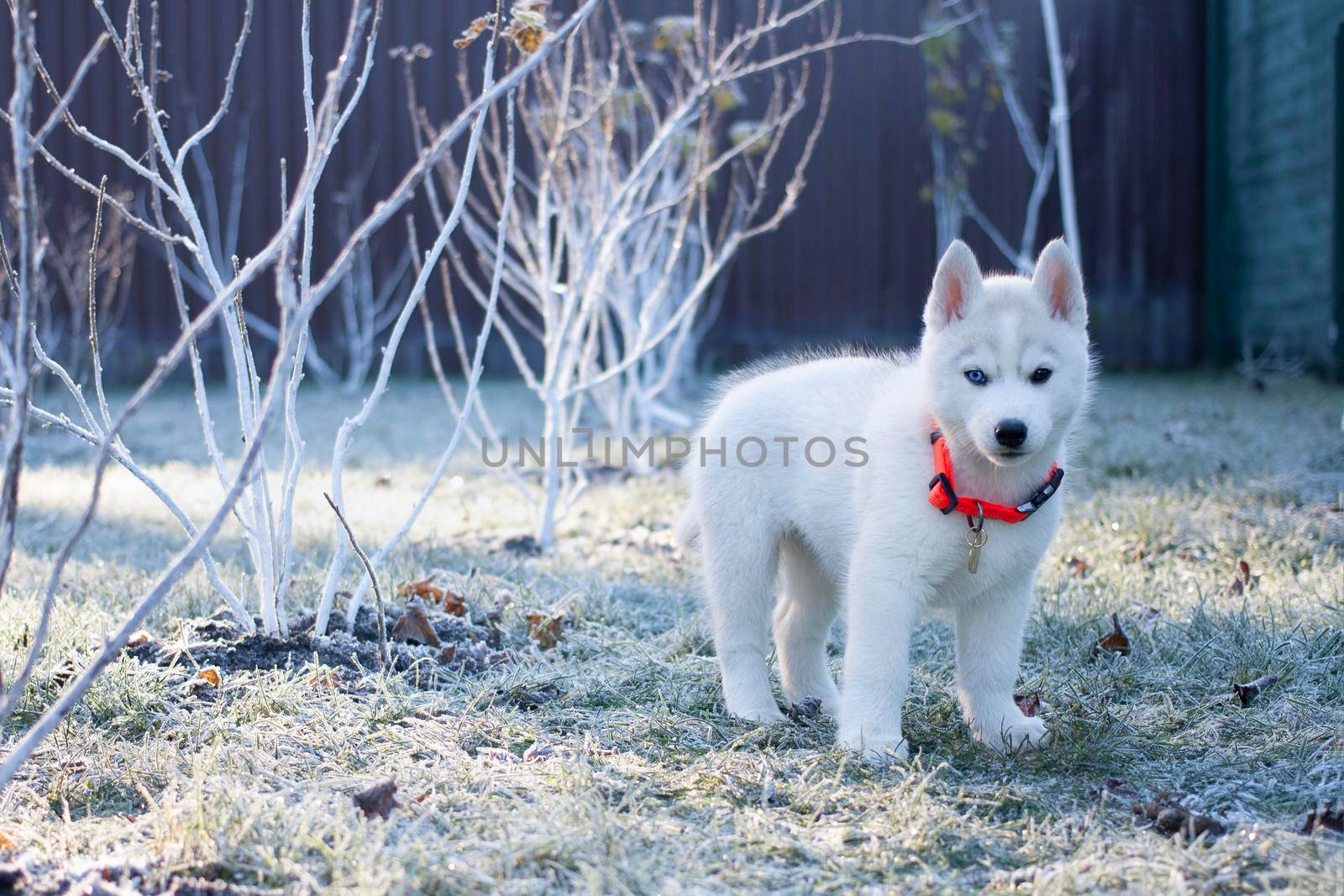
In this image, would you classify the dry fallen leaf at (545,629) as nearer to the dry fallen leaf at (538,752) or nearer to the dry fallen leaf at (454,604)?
the dry fallen leaf at (454,604)

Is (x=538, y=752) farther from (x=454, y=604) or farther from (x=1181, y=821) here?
(x=1181, y=821)

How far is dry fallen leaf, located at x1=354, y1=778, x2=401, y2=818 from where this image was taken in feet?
6.10

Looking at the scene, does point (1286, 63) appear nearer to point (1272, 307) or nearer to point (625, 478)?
point (1272, 307)

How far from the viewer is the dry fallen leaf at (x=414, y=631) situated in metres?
2.81

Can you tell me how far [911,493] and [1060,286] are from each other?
470 mm

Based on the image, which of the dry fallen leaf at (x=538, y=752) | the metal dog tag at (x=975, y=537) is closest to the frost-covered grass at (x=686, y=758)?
the dry fallen leaf at (x=538, y=752)

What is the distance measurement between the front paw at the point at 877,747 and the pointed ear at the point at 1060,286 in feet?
2.76

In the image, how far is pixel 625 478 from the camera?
5258mm

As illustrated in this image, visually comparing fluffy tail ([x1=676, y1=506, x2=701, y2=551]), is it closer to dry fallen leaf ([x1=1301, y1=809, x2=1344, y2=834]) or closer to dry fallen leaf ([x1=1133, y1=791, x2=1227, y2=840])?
dry fallen leaf ([x1=1133, y1=791, x2=1227, y2=840])

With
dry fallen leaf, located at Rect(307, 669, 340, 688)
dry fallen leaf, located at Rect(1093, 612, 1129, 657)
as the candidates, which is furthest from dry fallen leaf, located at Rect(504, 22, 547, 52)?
dry fallen leaf, located at Rect(1093, 612, 1129, 657)

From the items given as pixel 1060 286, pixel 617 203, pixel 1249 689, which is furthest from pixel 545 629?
pixel 1249 689

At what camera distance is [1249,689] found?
2.45 m

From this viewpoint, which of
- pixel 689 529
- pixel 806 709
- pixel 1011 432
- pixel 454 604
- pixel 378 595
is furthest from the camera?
pixel 454 604

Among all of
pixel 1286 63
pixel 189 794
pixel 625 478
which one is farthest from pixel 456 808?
pixel 1286 63
